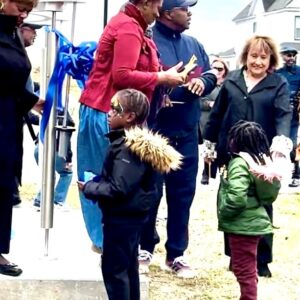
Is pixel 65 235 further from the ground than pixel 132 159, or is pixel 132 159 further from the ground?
pixel 132 159

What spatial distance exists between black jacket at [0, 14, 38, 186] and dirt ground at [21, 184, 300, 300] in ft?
4.73

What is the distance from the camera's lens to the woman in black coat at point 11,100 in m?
4.49

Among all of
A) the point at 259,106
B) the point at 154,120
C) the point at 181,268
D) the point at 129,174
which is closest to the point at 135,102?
the point at 129,174

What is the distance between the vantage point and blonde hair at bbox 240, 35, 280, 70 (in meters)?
5.77

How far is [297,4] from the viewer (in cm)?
5566

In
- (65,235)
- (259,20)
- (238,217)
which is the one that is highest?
(259,20)

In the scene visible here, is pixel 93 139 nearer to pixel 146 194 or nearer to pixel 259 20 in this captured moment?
pixel 146 194

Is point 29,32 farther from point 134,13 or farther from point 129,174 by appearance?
point 129,174

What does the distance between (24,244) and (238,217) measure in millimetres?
1630

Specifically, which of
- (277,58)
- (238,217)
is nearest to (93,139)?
(238,217)

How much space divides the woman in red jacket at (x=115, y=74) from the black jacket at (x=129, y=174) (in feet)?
1.88

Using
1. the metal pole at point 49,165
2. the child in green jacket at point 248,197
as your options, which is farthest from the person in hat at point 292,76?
the metal pole at point 49,165

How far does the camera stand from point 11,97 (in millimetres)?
4625

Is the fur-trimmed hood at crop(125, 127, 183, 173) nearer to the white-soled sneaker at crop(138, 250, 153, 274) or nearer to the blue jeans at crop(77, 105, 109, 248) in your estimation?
the blue jeans at crop(77, 105, 109, 248)
